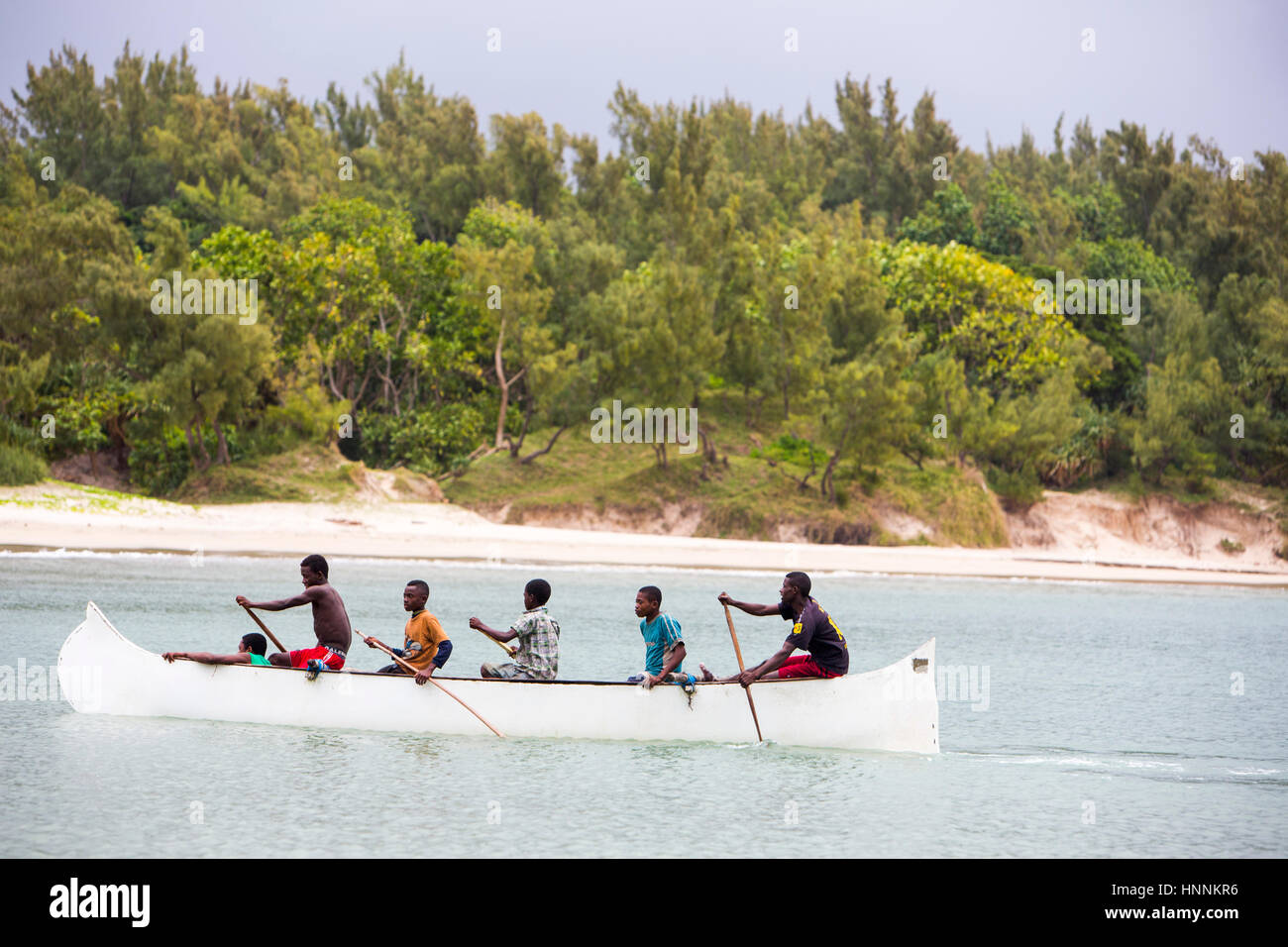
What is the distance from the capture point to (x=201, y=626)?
19.5 metres

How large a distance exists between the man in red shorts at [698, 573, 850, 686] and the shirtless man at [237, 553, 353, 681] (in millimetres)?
4072

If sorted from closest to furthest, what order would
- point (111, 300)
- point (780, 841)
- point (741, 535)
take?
point (780, 841), point (111, 300), point (741, 535)

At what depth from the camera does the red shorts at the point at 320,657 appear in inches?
511

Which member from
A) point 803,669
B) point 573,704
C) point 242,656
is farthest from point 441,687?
point 803,669

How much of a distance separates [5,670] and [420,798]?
24.3 ft

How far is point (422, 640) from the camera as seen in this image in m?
12.8

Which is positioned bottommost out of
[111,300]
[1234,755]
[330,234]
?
[1234,755]

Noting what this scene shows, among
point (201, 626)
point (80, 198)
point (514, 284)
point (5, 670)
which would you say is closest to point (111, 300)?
point (80, 198)

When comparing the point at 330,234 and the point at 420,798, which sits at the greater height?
the point at 330,234

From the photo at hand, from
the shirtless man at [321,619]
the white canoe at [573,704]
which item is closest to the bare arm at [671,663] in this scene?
the white canoe at [573,704]

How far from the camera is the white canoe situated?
12297 mm

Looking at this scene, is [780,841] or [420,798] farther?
[420,798]

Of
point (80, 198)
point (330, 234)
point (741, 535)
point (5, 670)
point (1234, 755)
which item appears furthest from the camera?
point (330, 234)
